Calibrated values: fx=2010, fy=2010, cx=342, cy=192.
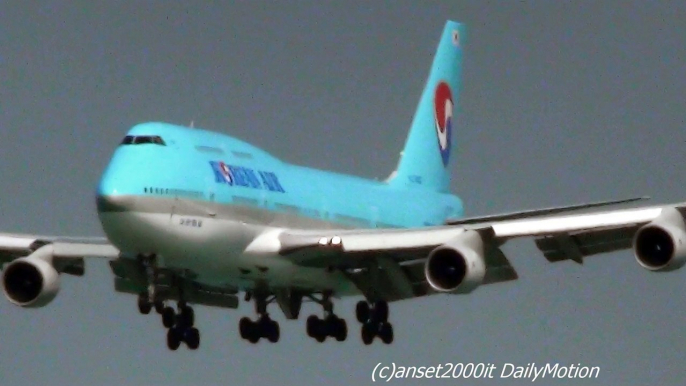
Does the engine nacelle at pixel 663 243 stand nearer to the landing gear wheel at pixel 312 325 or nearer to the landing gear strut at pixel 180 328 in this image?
the landing gear wheel at pixel 312 325

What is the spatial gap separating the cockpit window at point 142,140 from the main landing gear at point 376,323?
994 centimetres

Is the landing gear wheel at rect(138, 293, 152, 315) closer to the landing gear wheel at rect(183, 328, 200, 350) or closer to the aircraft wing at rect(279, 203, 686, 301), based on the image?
the aircraft wing at rect(279, 203, 686, 301)

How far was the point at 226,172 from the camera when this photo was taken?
51969 mm

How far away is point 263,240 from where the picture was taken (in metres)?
53.1

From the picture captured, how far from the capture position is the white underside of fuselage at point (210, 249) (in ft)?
163

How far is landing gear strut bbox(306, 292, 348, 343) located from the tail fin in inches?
238

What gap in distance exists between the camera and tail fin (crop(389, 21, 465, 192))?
214 ft

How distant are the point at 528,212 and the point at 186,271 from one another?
956 centimetres

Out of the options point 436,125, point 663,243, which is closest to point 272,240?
point 663,243

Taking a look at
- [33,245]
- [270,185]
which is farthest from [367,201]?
[33,245]

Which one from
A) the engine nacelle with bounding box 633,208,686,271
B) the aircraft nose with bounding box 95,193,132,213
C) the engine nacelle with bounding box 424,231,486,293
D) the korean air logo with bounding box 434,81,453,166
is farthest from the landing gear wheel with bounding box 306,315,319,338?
the engine nacelle with bounding box 633,208,686,271

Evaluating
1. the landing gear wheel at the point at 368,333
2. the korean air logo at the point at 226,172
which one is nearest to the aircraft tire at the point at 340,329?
the landing gear wheel at the point at 368,333

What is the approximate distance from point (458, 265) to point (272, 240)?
535 centimetres

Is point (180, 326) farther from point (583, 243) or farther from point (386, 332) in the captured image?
point (583, 243)
